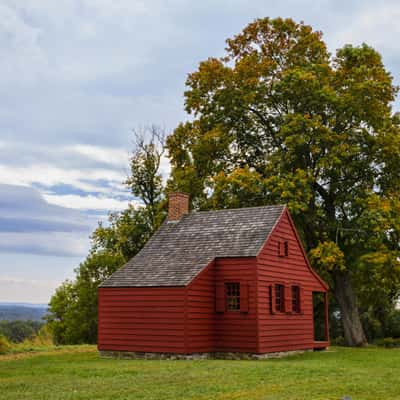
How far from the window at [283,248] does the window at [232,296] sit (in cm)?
240

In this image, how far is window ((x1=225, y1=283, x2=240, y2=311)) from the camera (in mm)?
25328

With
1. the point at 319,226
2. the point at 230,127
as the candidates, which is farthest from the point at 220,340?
the point at 230,127

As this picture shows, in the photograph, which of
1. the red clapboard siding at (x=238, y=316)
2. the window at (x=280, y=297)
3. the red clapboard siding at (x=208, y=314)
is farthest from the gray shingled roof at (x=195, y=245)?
the window at (x=280, y=297)

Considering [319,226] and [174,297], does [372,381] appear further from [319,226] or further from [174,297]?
[319,226]

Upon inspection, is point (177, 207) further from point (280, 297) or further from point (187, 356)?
point (187, 356)

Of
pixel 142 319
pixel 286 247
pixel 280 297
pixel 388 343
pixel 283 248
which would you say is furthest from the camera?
pixel 388 343

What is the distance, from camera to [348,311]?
34.6 meters

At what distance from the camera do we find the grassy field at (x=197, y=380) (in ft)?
44.8

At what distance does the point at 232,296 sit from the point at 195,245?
2748 mm

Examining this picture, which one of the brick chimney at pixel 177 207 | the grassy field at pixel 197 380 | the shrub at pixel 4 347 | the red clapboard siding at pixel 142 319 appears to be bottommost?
the grassy field at pixel 197 380

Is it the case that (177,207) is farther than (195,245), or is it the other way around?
(177,207)

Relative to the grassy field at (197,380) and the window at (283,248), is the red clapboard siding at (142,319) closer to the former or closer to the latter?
the grassy field at (197,380)

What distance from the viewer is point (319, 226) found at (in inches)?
1342

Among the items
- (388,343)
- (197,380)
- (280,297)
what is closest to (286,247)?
(280,297)
